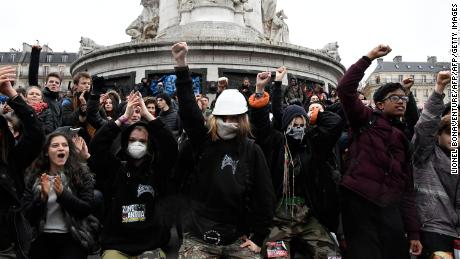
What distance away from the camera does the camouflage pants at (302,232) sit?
5.10 meters

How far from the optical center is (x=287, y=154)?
5.49 metres

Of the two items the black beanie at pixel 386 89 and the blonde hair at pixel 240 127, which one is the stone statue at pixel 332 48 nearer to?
the black beanie at pixel 386 89

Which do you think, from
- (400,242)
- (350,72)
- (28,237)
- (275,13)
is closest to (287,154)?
(350,72)

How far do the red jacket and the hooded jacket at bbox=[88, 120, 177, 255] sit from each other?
2030 mm

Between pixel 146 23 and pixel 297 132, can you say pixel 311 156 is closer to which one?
pixel 297 132

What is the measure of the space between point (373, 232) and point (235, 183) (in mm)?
1626

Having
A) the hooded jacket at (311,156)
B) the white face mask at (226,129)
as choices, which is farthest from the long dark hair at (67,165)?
the hooded jacket at (311,156)

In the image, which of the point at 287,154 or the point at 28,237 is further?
the point at 287,154

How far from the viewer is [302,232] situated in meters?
5.26

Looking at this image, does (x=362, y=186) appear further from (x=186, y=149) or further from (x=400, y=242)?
(x=186, y=149)

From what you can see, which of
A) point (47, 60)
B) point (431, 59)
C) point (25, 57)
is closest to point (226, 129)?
point (25, 57)

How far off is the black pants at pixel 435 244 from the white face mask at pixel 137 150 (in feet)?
10.8

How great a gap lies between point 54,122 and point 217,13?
1264 cm

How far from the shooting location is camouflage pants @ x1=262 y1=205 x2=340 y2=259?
16.7 feet
